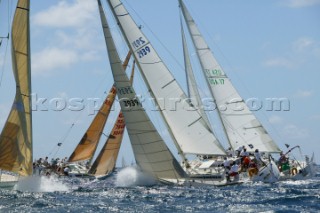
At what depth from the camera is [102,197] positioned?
23.2 m

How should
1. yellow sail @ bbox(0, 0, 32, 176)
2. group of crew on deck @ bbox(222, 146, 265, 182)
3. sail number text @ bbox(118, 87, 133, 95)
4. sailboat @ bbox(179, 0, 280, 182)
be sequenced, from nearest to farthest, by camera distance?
yellow sail @ bbox(0, 0, 32, 176) < sail number text @ bbox(118, 87, 133, 95) < group of crew on deck @ bbox(222, 146, 265, 182) < sailboat @ bbox(179, 0, 280, 182)

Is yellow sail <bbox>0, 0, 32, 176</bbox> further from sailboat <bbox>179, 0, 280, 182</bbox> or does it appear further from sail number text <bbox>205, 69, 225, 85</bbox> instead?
sail number text <bbox>205, 69, 225, 85</bbox>

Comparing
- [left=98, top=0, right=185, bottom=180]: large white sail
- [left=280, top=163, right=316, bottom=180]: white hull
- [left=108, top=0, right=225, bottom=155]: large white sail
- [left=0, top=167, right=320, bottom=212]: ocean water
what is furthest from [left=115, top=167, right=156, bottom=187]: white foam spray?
[left=280, top=163, right=316, bottom=180]: white hull

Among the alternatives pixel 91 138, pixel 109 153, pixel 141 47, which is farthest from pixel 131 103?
pixel 91 138

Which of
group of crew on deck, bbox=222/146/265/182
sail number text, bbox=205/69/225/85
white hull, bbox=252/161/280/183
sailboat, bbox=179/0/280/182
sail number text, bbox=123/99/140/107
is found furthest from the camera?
sail number text, bbox=205/69/225/85

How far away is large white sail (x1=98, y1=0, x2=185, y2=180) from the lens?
1038 inches

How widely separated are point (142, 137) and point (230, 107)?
37.1 feet

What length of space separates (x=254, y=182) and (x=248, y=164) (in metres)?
1.16

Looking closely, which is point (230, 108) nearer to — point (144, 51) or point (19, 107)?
point (144, 51)

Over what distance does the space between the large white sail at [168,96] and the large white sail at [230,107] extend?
260 inches

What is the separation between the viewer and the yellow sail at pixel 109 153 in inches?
1404

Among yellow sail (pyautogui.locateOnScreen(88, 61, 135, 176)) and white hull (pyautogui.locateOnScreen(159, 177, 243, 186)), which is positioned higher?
yellow sail (pyautogui.locateOnScreen(88, 61, 135, 176))

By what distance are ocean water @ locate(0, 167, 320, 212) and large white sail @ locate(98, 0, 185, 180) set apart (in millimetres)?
745

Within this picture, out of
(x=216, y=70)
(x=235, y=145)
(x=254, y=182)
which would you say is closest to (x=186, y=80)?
(x=216, y=70)
